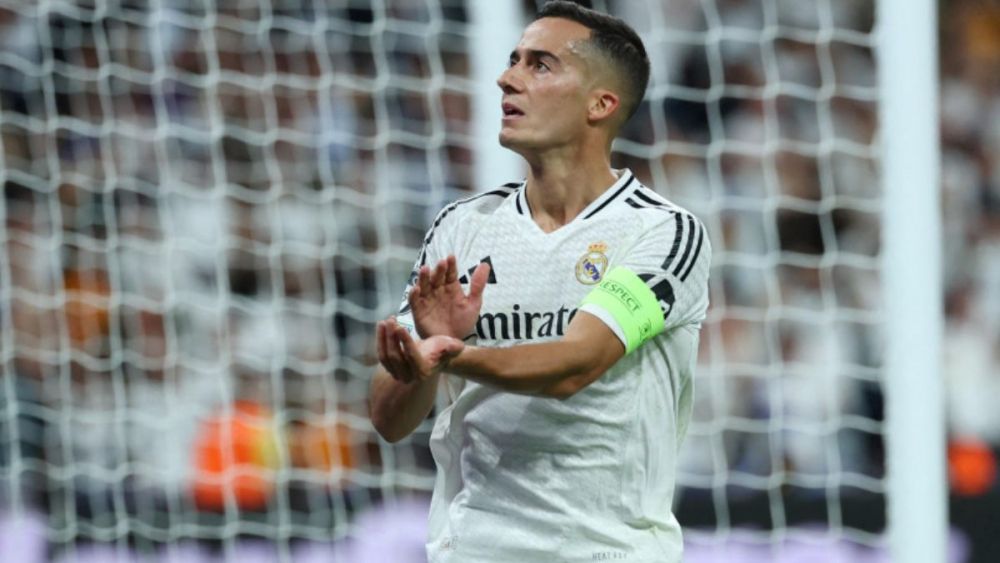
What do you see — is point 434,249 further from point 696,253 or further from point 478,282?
point 696,253

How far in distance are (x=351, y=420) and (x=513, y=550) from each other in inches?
97.4

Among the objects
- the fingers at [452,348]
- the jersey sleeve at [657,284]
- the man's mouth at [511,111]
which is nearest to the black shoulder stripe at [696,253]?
the jersey sleeve at [657,284]

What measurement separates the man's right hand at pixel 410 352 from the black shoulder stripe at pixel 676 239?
46 centimetres

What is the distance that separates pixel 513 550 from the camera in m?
2.81

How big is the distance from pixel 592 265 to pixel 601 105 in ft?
1.00

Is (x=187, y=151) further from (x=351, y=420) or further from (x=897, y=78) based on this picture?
(x=897, y=78)

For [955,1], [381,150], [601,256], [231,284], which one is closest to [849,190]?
[955,1]

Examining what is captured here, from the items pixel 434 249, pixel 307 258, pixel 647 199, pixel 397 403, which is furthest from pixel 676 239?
pixel 307 258

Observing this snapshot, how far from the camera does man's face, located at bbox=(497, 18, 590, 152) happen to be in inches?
112

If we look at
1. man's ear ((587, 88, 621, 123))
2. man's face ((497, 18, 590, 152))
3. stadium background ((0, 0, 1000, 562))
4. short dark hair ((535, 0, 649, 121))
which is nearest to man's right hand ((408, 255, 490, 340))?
man's face ((497, 18, 590, 152))

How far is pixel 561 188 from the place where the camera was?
288cm

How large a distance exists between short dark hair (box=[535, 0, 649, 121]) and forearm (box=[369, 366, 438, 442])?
0.63 metres

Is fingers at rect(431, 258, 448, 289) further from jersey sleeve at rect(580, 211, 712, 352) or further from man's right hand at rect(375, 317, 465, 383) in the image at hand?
jersey sleeve at rect(580, 211, 712, 352)

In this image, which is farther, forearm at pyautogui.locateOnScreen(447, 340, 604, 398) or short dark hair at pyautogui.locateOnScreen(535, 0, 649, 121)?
short dark hair at pyautogui.locateOnScreen(535, 0, 649, 121)
